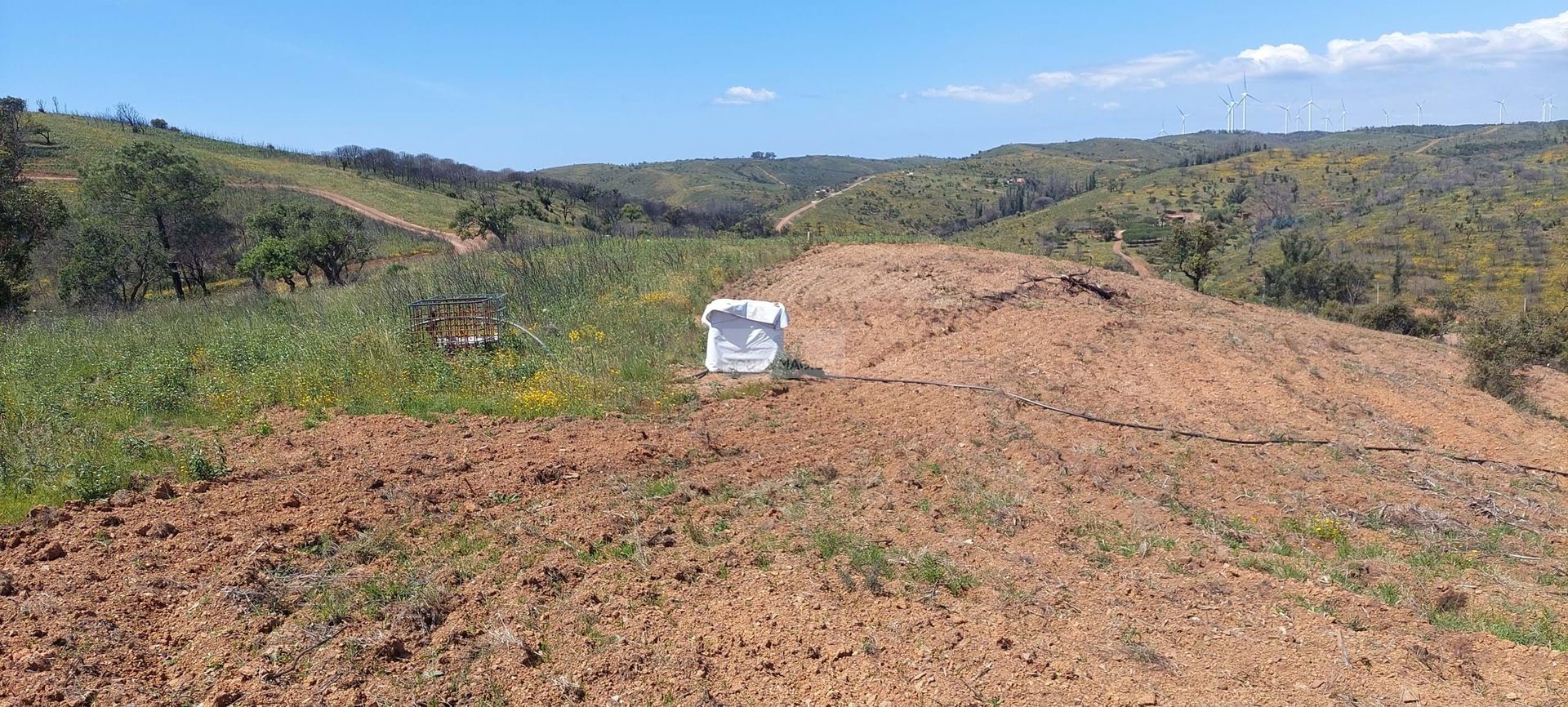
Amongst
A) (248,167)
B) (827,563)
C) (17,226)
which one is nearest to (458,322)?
(827,563)

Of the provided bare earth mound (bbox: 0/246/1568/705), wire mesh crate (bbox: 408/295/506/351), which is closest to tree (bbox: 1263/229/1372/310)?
bare earth mound (bbox: 0/246/1568/705)

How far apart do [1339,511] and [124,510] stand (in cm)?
772

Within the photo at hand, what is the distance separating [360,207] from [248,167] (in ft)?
33.3

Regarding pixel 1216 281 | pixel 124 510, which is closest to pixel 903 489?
pixel 124 510

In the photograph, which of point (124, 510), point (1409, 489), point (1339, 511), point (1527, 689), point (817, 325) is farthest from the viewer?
point (817, 325)

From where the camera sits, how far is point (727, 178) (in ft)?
396

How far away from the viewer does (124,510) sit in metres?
4.60

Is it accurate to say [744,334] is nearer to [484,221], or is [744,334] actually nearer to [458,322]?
[458,322]

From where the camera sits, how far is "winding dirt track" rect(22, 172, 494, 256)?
33.2 m

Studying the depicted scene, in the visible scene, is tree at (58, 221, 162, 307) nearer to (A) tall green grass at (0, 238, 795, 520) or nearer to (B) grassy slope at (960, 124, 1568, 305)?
(A) tall green grass at (0, 238, 795, 520)

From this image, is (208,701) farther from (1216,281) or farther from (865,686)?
(1216,281)

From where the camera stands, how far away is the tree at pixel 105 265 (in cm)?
1853

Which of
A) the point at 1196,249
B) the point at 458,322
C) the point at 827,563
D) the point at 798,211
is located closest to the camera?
the point at 827,563

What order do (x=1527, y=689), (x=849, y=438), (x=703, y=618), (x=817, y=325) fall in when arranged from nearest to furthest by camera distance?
(x=1527, y=689) < (x=703, y=618) < (x=849, y=438) < (x=817, y=325)
